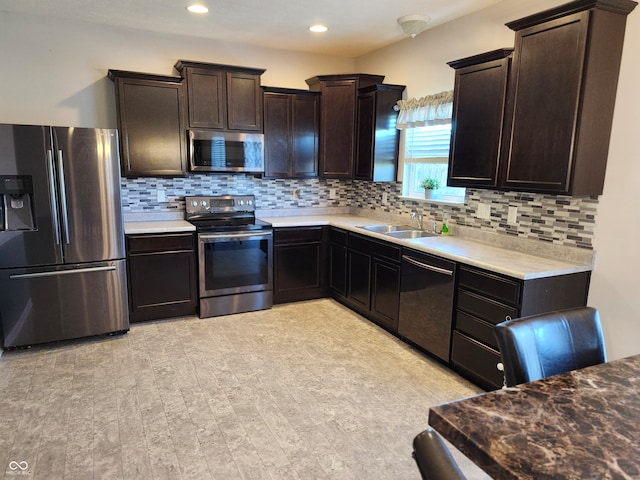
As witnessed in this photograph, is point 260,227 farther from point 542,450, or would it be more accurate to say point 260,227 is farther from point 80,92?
point 542,450

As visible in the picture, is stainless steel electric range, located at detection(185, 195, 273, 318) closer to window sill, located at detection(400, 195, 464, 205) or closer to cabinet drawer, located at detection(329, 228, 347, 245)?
cabinet drawer, located at detection(329, 228, 347, 245)

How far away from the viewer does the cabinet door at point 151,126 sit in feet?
12.3

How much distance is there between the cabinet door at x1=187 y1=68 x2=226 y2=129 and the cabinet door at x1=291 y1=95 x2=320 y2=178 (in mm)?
765

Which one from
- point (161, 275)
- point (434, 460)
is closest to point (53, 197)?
point (161, 275)

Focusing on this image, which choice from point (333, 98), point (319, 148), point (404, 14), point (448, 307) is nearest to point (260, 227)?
point (319, 148)

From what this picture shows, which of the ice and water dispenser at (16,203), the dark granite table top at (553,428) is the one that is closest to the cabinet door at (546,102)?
the dark granite table top at (553,428)

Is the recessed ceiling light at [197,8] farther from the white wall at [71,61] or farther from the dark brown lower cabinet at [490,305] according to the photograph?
the dark brown lower cabinet at [490,305]

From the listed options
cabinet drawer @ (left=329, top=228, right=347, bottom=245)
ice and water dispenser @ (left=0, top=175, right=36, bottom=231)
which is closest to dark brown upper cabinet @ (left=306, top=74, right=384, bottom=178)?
cabinet drawer @ (left=329, top=228, right=347, bottom=245)

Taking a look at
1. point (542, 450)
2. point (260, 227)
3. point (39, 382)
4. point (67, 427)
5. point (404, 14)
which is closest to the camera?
point (542, 450)

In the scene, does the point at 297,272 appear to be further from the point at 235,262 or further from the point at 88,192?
the point at 88,192

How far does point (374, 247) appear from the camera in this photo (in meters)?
3.77

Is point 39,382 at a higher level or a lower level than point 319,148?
lower

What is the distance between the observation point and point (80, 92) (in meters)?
3.86

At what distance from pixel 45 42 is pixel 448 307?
402 centimetres
